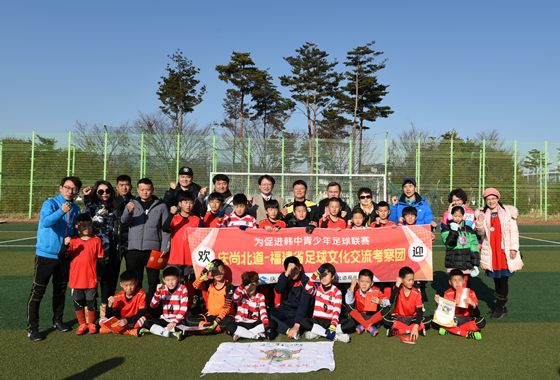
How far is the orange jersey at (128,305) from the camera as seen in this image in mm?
4887

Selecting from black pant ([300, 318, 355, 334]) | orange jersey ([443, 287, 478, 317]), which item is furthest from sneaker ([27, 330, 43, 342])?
orange jersey ([443, 287, 478, 317])

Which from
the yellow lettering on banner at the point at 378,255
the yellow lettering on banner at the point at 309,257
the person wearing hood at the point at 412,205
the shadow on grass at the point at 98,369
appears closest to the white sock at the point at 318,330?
the yellow lettering on banner at the point at 309,257

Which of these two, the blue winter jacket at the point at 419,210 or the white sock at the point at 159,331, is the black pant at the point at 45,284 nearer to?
the white sock at the point at 159,331

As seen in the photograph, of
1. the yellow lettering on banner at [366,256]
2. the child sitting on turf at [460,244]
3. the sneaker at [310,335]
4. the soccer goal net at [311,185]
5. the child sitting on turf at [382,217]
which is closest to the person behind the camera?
the sneaker at [310,335]

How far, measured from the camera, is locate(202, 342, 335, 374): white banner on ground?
3734 millimetres

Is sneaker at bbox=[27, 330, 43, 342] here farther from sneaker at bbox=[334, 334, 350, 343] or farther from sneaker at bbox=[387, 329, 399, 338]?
sneaker at bbox=[387, 329, 399, 338]

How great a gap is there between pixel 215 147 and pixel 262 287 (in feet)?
47.2

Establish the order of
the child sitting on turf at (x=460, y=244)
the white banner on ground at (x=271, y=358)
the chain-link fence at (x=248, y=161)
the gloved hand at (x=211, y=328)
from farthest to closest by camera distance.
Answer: the chain-link fence at (x=248, y=161) < the child sitting on turf at (x=460, y=244) < the gloved hand at (x=211, y=328) < the white banner on ground at (x=271, y=358)

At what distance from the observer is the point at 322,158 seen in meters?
19.5

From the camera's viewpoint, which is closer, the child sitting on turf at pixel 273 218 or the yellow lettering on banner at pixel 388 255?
the child sitting on turf at pixel 273 218

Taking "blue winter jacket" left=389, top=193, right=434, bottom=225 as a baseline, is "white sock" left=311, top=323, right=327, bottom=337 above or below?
below

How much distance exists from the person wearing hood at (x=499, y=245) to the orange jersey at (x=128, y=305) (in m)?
4.68

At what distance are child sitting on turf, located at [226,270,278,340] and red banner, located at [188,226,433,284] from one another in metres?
0.67

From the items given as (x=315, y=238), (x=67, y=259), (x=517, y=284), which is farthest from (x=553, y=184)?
(x=67, y=259)
